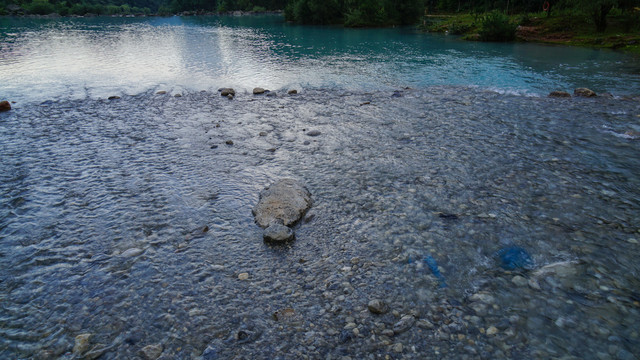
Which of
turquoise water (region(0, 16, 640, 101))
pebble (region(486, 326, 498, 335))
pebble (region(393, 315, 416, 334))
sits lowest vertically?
pebble (region(393, 315, 416, 334))

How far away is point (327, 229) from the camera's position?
6930 mm

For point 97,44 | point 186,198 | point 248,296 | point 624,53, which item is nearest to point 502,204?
point 248,296

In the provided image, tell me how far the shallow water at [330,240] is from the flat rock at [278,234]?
20 centimetres

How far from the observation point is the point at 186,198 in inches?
321

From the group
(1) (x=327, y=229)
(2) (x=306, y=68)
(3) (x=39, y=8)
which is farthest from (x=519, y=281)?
(3) (x=39, y=8)

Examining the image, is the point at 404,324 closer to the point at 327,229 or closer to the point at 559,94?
the point at 327,229

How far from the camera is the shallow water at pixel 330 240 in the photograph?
4641 mm

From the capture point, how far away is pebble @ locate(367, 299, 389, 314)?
16.2 ft

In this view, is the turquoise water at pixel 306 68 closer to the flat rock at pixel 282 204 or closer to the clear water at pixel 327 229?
the clear water at pixel 327 229

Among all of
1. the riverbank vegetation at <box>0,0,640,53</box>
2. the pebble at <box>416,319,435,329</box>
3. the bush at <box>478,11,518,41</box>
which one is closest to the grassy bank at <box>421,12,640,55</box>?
the riverbank vegetation at <box>0,0,640,53</box>

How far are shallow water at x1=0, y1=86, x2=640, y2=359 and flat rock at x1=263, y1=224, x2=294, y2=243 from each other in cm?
20

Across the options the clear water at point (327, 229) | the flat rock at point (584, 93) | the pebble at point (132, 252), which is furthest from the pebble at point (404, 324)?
the flat rock at point (584, 93)

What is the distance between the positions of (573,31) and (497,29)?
8.76 metres

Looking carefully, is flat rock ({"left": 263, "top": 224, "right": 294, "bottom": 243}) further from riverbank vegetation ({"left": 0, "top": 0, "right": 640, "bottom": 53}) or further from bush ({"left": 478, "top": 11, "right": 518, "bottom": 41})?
bush ({"left": 478, "top": 11, "right": 518, "bottom": 41})
